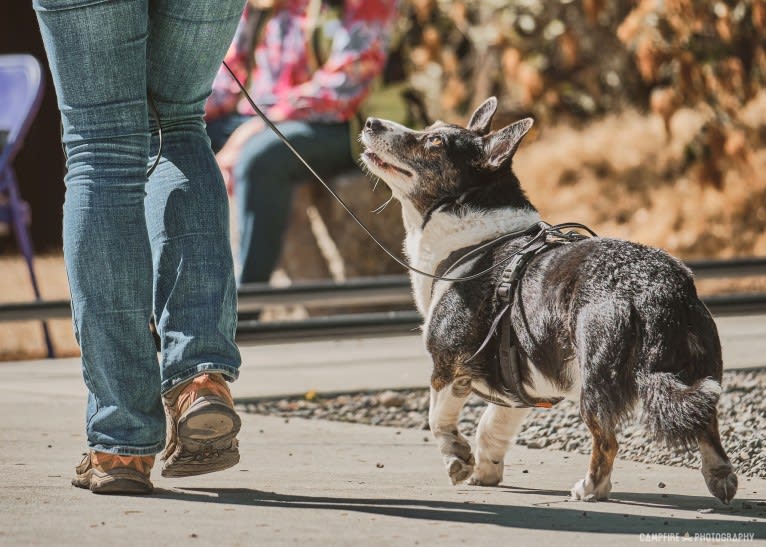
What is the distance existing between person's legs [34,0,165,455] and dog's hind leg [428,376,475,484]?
0.91 meters

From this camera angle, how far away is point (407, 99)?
7.82 m

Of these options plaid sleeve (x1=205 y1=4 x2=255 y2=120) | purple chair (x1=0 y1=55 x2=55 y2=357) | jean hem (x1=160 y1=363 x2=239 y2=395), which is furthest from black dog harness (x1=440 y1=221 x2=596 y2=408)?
purple chair (x1=0 y1=55 x2=55 y2=357)

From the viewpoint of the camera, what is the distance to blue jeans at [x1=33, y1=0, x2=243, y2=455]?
3.60 metres

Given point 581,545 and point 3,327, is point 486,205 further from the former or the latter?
point 3,327

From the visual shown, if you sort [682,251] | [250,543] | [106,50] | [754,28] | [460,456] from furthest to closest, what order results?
[682,251] → [754,28] → [460,456] → [106,50] → [250,543]

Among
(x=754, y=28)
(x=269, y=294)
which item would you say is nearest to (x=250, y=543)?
(x=269, y=294)

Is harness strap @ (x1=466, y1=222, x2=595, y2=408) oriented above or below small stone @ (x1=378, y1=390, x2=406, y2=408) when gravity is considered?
above

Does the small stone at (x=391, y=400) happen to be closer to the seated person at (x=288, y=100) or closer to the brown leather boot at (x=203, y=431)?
the brown leather boot at (x=203, y=431)

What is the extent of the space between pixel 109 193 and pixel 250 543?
3.47 ft

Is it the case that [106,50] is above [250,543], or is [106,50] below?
above

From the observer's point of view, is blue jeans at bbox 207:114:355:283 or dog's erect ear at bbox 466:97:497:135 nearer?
dog's erect ear at bbox 466:97:497:135

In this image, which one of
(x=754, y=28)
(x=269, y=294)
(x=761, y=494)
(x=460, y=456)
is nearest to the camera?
(x=761, y=494)

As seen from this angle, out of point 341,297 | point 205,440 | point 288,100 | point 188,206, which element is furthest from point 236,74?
point 205,440

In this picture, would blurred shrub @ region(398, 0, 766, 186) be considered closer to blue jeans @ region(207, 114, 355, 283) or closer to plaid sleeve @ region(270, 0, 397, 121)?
plaid sleeve @ region(270, 0, 397, 121)
